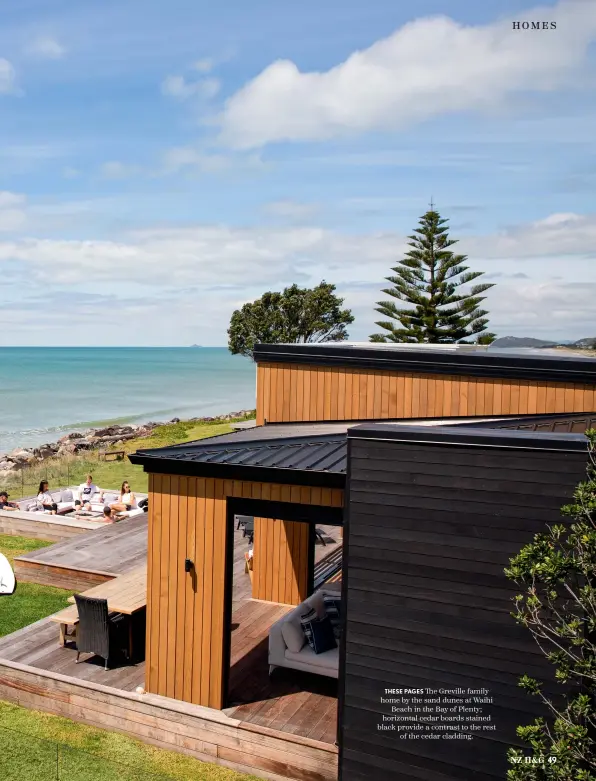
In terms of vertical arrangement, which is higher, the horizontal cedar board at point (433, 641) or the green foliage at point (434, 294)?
the green foliage at point (434, 294)

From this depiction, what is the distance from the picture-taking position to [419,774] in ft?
15.7

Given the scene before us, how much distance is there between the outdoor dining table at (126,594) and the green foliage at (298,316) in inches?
1349

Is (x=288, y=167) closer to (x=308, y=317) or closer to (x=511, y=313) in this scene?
(x=511, y=313)

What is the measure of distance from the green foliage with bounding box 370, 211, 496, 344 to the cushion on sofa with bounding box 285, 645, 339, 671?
22.1 meters

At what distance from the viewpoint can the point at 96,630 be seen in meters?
6.59

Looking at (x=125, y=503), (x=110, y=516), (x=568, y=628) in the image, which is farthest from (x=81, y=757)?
(x=125, y=503)

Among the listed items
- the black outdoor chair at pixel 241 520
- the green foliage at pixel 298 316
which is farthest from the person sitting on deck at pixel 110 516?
the green foliage at pixel 298 316

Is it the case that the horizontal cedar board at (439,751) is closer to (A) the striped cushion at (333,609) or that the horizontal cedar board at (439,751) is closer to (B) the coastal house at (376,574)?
(B) the coastal house at (376,574)

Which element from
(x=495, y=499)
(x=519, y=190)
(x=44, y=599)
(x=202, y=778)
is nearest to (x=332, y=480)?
(x=495, y=499)

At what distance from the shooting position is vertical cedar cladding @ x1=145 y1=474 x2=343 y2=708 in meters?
5.84

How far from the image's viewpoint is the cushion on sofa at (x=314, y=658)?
628cm

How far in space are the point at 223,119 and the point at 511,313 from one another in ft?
54.4

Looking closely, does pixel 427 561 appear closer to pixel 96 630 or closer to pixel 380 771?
pixel 380 771

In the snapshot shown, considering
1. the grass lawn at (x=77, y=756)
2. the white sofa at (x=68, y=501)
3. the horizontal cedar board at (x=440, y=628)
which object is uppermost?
the horizontal cedar board at (x=440, y=628)
